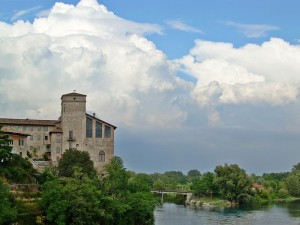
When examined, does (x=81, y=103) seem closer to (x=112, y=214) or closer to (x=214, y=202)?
(x=112, y=214)

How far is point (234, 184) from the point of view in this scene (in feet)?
396

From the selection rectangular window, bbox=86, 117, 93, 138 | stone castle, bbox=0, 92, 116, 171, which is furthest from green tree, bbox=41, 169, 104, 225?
rectangular window, bbox=86, 117, 93, 138

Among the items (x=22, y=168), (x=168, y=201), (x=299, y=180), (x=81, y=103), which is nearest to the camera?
(x=22, y=168)

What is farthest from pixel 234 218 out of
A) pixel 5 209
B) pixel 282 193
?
pixel 282 193

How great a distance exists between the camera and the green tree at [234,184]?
120 meters

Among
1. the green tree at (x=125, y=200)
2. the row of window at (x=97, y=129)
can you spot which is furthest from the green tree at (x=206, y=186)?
the green tree at (x=125, y=200)

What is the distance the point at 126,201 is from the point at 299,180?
106 meters

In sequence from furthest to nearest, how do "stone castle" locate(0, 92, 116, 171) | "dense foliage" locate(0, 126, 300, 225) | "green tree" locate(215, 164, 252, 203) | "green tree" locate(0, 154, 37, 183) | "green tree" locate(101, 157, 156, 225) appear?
"green tree" locate(215, 164, 252, 203), "stone castle" locate(0, 92, 116, 171), "green tree" locate(101, 157, 156, 225), "green tree" locate(0, 154, 37, 183), "dense foliage" locate(0, 126, 300, 225)

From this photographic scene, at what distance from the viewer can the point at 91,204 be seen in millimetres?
52875

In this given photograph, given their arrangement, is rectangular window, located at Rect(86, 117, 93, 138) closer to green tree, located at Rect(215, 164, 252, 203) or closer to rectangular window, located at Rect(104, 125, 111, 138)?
rectangular window, located at Rect(104, 125, 111, 138)

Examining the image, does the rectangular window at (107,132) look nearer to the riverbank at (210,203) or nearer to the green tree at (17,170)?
the green tree at (17,170)

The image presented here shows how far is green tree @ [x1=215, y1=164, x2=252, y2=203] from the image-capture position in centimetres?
11978

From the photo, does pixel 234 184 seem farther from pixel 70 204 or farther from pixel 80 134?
pixel 70 204

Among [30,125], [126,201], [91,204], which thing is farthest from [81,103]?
[91,204]
